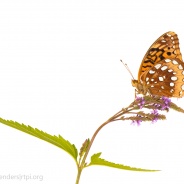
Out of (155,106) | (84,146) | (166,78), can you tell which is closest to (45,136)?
(84,146)

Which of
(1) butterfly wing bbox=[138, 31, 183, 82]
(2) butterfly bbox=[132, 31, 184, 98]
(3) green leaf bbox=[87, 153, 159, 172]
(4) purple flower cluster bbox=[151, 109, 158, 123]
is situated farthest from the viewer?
(1) butterfly wing bbox=[138, 31, 183, 82]

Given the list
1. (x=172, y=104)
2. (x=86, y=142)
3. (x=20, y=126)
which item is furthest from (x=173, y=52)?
(x=20, y=126)

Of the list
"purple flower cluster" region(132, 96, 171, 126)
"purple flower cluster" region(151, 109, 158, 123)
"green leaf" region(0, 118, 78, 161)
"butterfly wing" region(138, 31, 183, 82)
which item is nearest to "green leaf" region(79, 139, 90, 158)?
"green leaf" region(0, 118, 78, 161)

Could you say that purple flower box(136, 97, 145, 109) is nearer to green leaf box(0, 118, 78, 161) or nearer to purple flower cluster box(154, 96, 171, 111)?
purple flower cluster box(154, 96, 171, 111)

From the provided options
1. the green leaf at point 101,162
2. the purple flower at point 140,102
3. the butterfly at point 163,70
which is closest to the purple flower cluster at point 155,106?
the purple flower at point 140,102

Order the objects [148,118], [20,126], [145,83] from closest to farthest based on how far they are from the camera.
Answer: [20,126] < [148,118] < [145,83]

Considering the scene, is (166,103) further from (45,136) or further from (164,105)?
(45,136)

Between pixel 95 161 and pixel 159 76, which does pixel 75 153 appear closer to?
pixel 95 161
